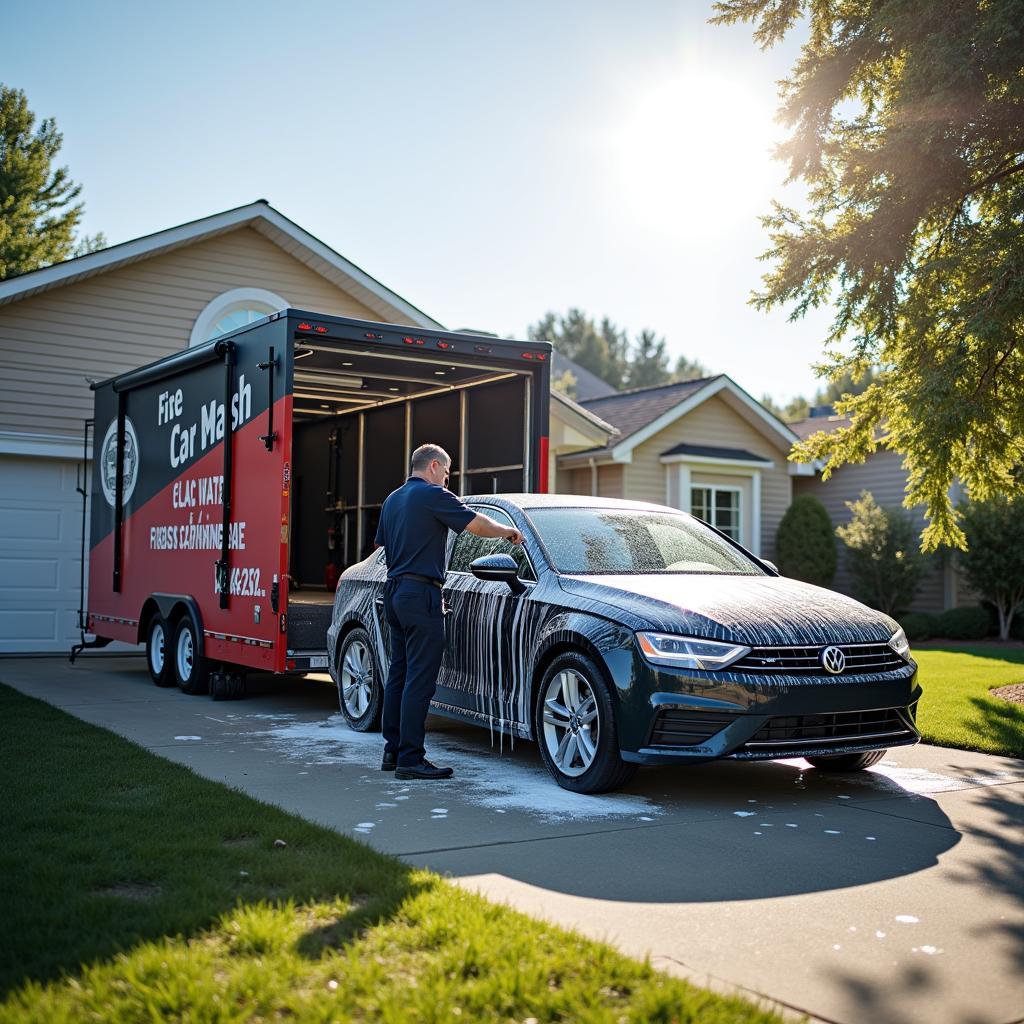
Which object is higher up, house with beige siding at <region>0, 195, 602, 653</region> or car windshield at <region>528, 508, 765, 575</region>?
house with beige siding at <region>0, 195, 602, 653</region>

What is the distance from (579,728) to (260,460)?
4.35 m

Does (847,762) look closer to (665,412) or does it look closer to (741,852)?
(741,852)

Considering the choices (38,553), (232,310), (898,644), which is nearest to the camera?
(898,644)

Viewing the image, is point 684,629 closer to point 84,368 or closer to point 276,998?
point 276,998

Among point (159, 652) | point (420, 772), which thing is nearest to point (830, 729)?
point (420, 772)

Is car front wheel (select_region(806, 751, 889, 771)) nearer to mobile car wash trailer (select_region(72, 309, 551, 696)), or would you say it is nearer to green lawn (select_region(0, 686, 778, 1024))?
green lawn (select_region(0, 686, 778, 1024))

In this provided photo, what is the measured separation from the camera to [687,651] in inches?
235

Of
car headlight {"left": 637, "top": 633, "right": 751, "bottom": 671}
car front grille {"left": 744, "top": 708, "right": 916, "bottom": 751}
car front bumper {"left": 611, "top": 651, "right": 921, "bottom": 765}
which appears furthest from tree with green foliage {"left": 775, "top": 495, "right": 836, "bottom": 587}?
car headlight {"left": 637, "top": 633, "right": 751, "bottom": 671}

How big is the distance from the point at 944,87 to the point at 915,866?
7613mm

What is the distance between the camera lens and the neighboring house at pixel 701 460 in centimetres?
2191

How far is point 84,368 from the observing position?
15375 mm

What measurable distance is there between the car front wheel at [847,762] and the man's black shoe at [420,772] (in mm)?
2292

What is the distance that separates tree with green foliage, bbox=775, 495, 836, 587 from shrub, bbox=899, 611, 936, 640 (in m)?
2.42

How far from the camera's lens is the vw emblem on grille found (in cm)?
611
